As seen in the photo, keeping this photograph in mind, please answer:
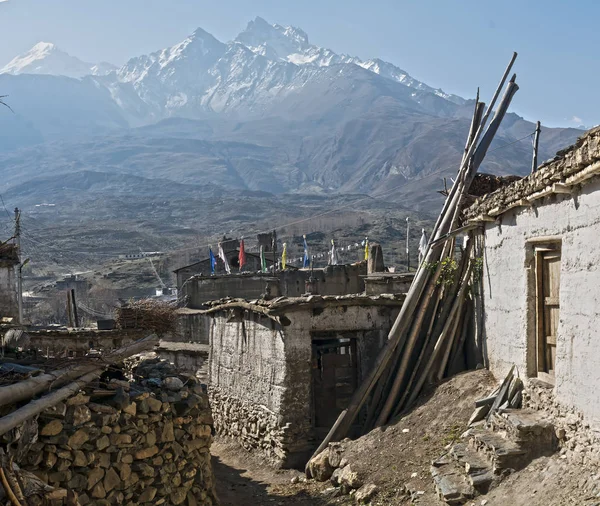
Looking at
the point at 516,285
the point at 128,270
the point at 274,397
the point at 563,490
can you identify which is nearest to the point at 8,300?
the point at 274,397

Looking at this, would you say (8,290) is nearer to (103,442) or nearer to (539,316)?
(103,442)

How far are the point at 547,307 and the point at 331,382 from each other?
557 cm

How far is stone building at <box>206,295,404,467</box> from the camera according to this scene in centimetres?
1449

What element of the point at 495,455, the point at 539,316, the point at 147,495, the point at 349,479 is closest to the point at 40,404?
the point at 147,495

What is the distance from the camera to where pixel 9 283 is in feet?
95.5

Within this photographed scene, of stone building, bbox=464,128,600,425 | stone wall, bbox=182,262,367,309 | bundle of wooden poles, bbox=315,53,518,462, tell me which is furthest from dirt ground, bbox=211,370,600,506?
stone wall, bbox=182,262,367,309

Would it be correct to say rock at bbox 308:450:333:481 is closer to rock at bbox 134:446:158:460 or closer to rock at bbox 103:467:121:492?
rock at bbox 134:446:158:460

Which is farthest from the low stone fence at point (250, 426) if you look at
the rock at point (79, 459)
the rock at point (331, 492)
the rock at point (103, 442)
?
the rock at point (79, 459)

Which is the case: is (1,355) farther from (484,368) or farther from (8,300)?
(8,300)

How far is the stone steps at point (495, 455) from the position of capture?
31.5 feet

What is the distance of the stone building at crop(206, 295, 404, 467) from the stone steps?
14.3 ft

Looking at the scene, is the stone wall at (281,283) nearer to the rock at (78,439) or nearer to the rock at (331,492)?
the rock at (331,492)

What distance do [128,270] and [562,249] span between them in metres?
67.0

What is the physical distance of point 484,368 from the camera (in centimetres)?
1283
